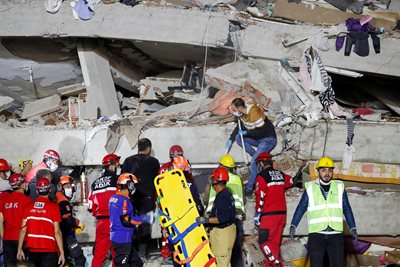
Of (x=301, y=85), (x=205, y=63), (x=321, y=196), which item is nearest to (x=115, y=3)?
(x=205, y=63)

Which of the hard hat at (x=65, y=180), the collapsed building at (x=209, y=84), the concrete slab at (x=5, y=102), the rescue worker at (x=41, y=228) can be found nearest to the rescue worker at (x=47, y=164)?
the hard hat at (x=65, y=180)

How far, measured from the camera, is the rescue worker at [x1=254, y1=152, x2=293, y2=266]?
35.9ft

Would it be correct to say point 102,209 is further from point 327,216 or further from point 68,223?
point 327,216

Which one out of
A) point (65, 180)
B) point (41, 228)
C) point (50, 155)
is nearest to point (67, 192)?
point (65, 180)

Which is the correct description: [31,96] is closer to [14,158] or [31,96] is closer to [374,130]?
[14,158]

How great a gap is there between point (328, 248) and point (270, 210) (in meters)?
1.31

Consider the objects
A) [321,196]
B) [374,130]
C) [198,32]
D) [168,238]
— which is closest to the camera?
[321,196]

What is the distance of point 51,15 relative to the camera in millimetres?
14297

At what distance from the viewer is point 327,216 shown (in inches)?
390

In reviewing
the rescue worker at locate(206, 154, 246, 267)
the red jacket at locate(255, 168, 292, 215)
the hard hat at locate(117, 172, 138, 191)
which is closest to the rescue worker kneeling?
the hard hat at locate(117, 172, 138, 191)

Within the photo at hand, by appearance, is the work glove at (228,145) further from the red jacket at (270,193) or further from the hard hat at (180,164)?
the red jacket at (270,193)

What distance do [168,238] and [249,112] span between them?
2.86 m

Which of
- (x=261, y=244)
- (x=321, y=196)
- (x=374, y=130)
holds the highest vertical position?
(x=374, y=130)

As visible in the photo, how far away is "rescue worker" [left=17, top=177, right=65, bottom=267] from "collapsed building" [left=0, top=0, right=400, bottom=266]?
210cm
